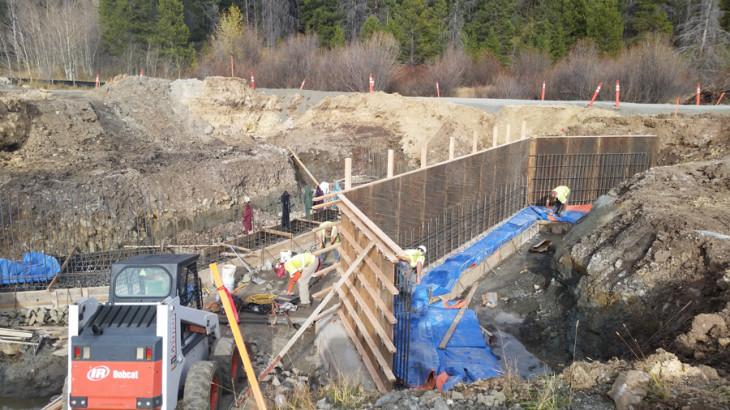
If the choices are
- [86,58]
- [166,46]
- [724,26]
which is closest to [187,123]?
[86,58]

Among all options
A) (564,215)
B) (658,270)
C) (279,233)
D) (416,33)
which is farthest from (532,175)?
Result: (416,33)

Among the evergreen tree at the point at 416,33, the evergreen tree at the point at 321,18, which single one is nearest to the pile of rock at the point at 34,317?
the evergreen tree at the point at 416,33

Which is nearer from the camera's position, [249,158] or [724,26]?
[249,158]

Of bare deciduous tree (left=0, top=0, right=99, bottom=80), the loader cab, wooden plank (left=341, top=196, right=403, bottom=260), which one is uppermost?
bare deciduous tree (left=0, top=0, right=99, bottom=80)

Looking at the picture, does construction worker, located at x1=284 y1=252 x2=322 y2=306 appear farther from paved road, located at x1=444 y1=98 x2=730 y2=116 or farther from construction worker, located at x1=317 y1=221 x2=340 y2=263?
paved road, located at x1=444 y1=98 x2=730 y2=116

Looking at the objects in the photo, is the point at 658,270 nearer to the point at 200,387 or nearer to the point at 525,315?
the point at 525,315

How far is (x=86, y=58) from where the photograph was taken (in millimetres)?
32406

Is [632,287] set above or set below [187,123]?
below

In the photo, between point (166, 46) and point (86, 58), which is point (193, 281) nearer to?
point (86, 58)

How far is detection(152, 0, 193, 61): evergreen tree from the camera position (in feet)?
120

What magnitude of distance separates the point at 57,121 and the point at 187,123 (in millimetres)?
5082

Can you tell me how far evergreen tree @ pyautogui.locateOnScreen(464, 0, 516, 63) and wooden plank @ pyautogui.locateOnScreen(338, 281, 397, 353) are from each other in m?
31.6

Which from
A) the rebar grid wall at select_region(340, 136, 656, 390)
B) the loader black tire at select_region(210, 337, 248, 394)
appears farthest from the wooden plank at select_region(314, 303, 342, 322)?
the loader black tire at select_region(210, 337, 248, 394)

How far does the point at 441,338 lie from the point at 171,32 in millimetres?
35824
